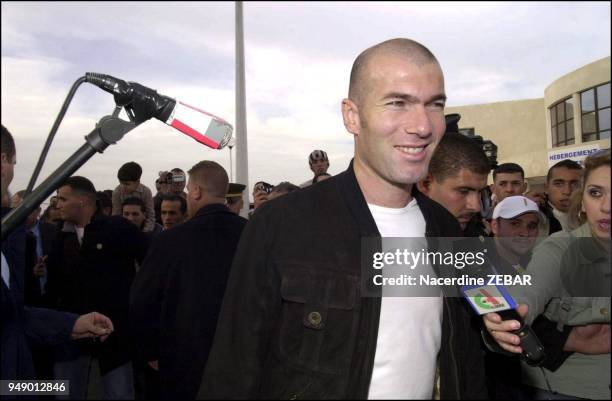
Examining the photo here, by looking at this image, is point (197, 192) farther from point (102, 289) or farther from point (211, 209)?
point (102, 289)

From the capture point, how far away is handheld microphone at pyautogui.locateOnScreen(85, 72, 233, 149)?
60.3 inches

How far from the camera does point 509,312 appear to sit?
1.66m

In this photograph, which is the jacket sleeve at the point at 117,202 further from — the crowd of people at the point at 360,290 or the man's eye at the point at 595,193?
the man's eye at the point at 595,193

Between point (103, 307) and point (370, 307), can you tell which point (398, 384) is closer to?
point (370, 307)

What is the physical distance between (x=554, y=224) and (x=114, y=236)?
13.0 feet

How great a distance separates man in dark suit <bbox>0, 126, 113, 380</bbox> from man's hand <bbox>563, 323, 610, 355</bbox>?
2.26 meters

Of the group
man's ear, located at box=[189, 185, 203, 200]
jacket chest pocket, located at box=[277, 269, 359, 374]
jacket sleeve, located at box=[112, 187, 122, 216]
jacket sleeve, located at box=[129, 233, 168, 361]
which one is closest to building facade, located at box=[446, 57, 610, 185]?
jacket sleeve, located at box=[112, 187, 122, 216]

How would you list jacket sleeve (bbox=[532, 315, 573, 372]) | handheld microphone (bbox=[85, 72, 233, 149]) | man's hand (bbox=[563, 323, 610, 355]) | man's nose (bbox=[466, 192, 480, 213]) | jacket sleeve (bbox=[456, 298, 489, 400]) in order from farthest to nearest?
man's nose (bbox=[466, 192, 480, 213]) → jacket sleeve (bbox=[532, 315, 573, 372]) → man's hand (bbox=[563, 323, 610, 355]) → jacket sleeve (bbox=[456, 298, 489, 400]) → handheld microphone (bbox=[85, 72, 233, 149])

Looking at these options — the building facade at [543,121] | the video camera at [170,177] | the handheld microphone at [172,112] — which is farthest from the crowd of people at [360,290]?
the building facade at [543,121]

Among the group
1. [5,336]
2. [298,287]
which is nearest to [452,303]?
[298,287]

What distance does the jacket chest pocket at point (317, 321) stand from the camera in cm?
162

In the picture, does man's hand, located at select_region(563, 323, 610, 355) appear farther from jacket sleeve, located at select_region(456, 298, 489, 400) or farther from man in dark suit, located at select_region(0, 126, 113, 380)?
man in dark suit, located at select_region(0, 126, 113, 380)

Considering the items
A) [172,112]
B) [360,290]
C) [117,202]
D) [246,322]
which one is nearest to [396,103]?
[360,290]

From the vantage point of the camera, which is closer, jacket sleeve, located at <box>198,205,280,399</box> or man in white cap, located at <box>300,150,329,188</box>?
jacket sleeve, located at <box>198,205,280,399</box>
